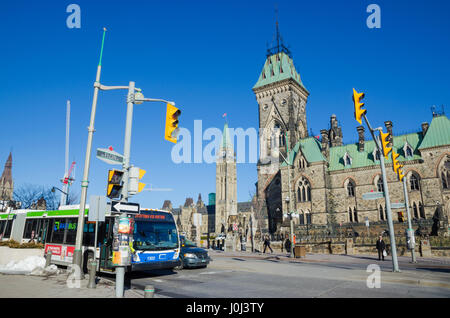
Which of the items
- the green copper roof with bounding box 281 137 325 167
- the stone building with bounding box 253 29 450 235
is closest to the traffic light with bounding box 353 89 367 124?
the stone building with bounding box 253 29 450 235

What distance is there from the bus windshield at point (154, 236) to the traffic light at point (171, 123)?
190 inches

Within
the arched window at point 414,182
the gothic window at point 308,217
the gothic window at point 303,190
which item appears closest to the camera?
the arched window at point 414,182

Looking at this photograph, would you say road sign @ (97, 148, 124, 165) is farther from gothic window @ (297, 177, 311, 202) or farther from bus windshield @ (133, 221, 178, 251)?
gothic window @ (297, 177, 311, 202)

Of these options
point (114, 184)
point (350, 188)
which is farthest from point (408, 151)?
point (114, 184)

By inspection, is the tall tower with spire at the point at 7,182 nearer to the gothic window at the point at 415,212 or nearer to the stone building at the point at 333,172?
the stone building at the point at 333,172

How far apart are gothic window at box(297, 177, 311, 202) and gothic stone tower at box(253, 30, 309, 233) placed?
5.62 metres

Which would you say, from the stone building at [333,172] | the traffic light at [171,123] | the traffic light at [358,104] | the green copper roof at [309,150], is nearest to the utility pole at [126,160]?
the traffic light at [171,123]

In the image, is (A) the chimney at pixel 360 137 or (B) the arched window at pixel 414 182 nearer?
(B) the arched window at pixel 414 182

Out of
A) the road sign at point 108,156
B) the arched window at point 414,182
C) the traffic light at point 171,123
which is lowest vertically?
the road sign at point 108,156

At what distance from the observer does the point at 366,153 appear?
4538cm

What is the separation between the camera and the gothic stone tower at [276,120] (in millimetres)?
53319

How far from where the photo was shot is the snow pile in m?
12.1

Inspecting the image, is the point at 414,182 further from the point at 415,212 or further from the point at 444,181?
the point at 415,212
